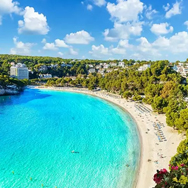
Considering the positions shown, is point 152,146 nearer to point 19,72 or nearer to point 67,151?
point 67,151

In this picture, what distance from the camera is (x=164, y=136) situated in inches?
1284

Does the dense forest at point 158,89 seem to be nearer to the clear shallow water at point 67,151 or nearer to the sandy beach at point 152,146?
the sandy beach at point 152,146

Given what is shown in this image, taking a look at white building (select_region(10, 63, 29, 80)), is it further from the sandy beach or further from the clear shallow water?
the sandy beach

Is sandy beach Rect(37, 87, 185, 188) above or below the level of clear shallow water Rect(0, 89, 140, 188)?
above

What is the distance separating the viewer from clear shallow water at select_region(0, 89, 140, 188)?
21.7 metres

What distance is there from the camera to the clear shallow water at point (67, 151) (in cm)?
2173

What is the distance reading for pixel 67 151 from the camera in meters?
28.7

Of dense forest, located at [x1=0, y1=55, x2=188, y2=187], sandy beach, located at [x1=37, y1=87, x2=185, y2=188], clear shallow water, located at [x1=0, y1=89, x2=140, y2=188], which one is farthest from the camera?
sandy beach, located at [x1=37, y1=87, x2=185, y2=188]

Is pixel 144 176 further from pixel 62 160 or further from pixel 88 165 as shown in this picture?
pixel 62 160

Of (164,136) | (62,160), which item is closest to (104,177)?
(62,160)

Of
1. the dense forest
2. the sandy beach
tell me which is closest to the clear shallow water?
the sandy beach

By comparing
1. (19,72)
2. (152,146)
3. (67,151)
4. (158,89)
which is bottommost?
(67,151)

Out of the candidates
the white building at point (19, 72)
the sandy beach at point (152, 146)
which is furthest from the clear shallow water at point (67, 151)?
the white building at point (19, 72)

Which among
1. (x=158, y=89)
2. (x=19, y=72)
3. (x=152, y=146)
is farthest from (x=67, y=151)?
(x=19, y=72)
